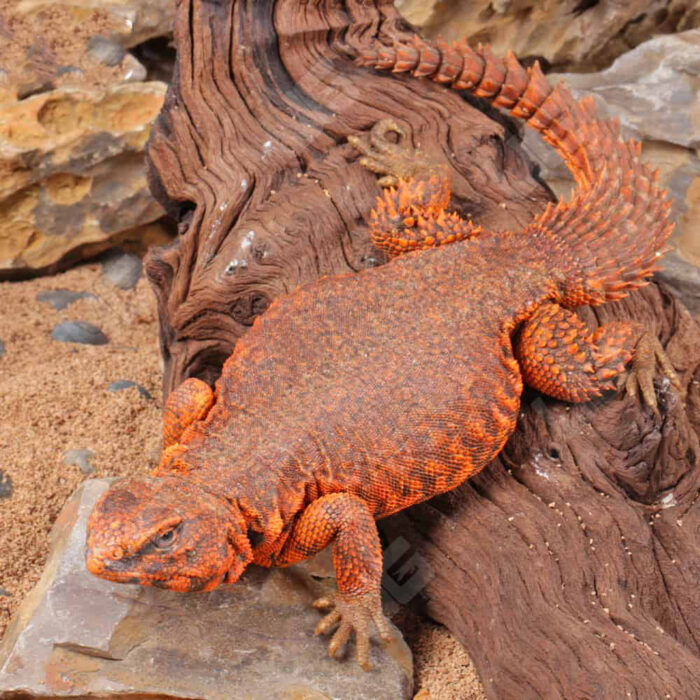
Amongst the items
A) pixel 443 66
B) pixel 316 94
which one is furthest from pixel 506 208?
pixel 316 94

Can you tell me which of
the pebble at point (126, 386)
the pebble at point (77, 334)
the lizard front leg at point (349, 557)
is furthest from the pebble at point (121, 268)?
the lizard front leg at point (349, 557)

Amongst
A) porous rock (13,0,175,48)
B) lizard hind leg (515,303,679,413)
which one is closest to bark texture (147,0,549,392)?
lizard hind leg (515,303,679,413)

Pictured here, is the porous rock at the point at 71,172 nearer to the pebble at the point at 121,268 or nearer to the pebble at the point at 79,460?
the pebble at the point at 121,268

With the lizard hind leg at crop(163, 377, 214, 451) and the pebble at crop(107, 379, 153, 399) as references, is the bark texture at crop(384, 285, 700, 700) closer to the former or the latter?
the lizard hind leg at crop(163, 377, 214, 451)

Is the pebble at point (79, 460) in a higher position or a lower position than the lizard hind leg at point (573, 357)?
lower

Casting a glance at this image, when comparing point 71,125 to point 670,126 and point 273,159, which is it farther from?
point 670,126

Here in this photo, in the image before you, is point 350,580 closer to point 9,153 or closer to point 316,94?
point 316,94

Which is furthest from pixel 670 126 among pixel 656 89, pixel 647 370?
pixel 647 370
